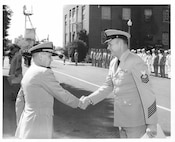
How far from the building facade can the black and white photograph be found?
15 millimetres

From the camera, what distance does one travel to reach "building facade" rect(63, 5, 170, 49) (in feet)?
18.9

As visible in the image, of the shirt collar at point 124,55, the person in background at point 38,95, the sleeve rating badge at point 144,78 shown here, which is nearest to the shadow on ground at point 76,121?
the person in background at point 38,95

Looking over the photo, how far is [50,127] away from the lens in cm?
368

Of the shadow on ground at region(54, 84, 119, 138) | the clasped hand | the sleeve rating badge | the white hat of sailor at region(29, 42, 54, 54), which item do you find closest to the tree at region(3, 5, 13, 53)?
the shadow on ground at region(54, 84, 119, 138)

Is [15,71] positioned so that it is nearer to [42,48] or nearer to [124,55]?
[42,48]

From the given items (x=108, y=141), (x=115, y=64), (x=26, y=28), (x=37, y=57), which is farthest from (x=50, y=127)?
(x=26, y=28)

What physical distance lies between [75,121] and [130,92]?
123 inches

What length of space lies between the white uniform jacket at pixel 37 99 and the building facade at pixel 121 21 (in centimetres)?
209

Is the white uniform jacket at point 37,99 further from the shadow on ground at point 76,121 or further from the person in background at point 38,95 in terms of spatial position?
the shadow on ground at point 76,121

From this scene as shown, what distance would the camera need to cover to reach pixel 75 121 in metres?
6.50

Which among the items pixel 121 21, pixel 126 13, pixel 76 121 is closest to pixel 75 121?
pixel 76 121

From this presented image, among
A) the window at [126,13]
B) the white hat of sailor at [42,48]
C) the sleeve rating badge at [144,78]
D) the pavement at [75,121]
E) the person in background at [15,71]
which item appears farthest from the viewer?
the person in background at [15,71]

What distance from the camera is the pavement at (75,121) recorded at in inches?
219
